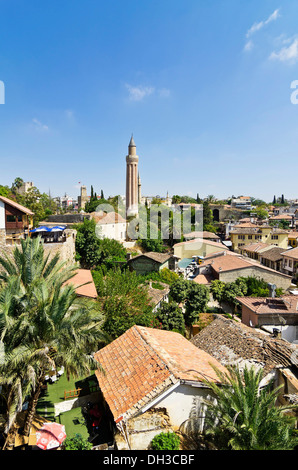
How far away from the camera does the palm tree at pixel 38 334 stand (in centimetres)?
795

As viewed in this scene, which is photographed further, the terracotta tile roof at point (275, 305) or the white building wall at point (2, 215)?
the white building wall at point (2, 215)

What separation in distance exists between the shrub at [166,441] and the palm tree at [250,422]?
3.47 feet

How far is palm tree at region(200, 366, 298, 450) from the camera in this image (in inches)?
255

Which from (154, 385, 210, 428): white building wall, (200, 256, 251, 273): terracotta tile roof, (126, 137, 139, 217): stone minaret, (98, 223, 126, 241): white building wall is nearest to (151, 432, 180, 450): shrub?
(154, 385, 210, 428): white building wall

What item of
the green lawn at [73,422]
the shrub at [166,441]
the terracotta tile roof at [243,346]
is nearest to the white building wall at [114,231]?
the terracotta tile roof at [243,346]

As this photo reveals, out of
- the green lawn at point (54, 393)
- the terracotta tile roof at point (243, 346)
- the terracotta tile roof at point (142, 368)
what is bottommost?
the green lawn at point (54, 393)

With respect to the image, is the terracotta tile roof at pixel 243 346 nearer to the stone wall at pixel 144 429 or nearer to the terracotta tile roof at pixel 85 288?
the stone wall at pixel 144 429

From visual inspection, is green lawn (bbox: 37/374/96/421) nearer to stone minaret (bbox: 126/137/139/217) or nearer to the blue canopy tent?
the blue canopy tent

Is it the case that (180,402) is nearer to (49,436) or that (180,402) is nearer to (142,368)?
(142,368)

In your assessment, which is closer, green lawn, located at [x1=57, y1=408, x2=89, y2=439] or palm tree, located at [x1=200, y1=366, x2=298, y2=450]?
palm tree, located at [x1=200, y1=366, x2=298, y2=450]

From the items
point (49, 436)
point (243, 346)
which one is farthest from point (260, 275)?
point (49, 436)

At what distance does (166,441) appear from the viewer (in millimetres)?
7570

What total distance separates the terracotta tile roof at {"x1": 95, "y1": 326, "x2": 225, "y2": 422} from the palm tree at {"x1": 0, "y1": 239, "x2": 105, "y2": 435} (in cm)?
138
